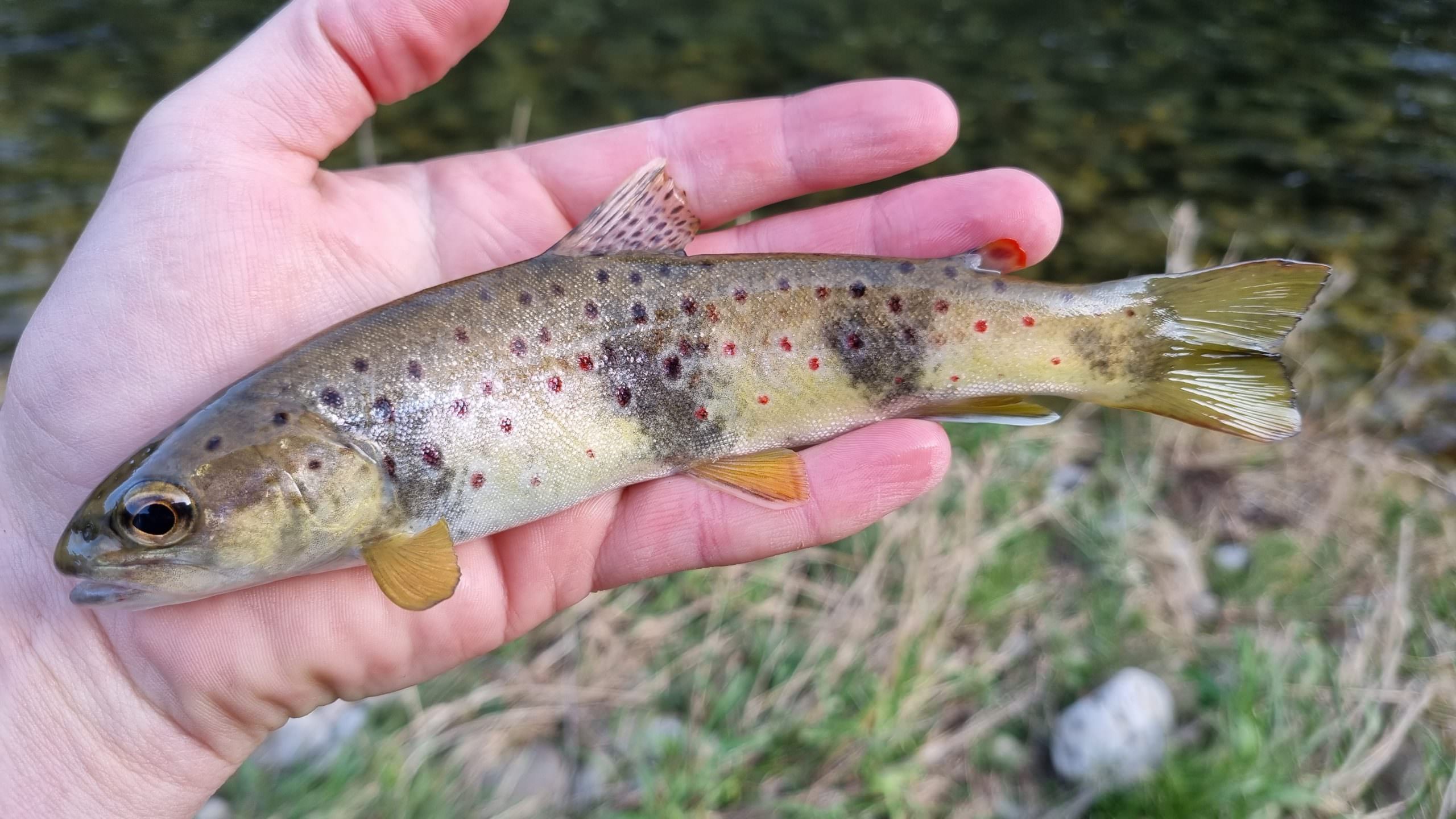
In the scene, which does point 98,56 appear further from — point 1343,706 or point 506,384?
point 1343,706

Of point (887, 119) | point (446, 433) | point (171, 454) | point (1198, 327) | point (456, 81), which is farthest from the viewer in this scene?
point (456, 81)

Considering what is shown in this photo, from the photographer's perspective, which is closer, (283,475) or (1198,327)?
(283,475)

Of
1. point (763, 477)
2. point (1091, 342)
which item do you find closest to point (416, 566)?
point (763, 477)

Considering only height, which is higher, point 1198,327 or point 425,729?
point 1198,327

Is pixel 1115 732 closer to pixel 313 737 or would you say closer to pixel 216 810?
pixel 313 737

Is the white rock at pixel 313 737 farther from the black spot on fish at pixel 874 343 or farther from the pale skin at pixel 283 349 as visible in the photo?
the black spot on fish at pixel 874 343

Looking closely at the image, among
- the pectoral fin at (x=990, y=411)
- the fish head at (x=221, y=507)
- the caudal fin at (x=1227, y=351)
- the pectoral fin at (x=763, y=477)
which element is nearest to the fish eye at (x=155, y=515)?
the fish head at (x=221, y=507)

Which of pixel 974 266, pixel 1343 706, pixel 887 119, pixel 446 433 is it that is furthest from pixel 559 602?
pixel 1343 706

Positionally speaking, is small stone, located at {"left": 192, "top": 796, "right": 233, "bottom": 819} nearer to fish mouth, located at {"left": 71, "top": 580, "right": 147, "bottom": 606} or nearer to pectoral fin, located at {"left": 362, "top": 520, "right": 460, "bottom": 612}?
fish mouth, located at {"left": 71, "top": 580, "right": 147, "bottom": 606}
